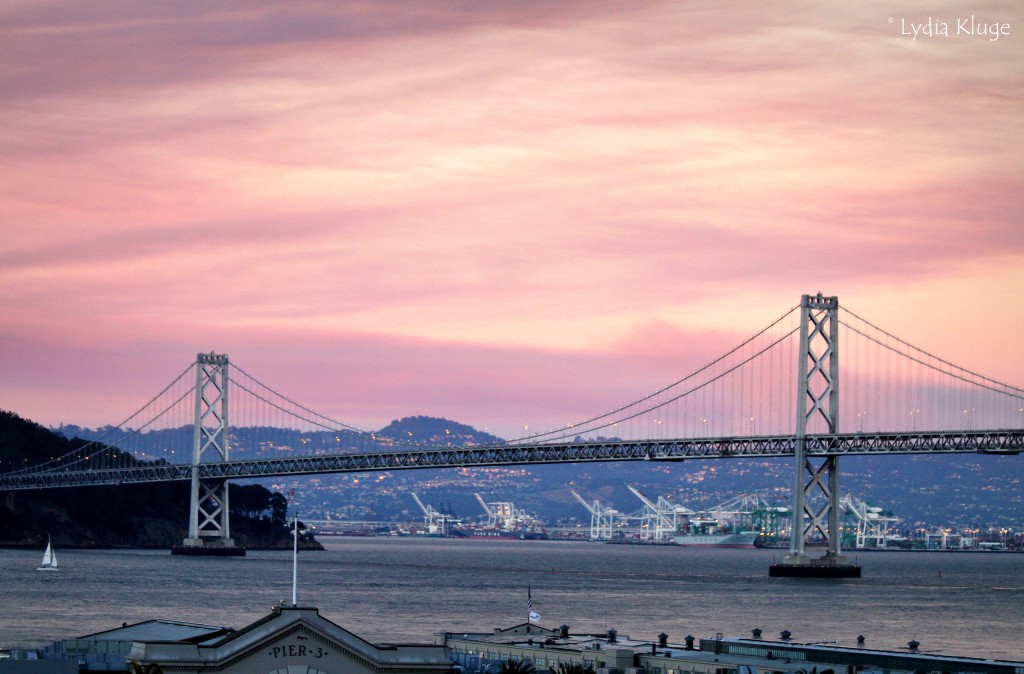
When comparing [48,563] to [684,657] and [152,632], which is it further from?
[684,657]

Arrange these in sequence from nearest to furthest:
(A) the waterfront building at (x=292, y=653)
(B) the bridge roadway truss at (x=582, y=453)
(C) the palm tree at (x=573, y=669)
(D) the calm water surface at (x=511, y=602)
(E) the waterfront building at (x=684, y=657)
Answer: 1. (A) the waterfront building at (x=292, y=653)
2. (C) the palm tree at (x=573, y=669)
3. (E) the waterfront building at (x=684, y=657)
4. (D) the calm water surface at (x=511, y=602)
5. (B) the bridge roadway truss at (x=582, y=453)

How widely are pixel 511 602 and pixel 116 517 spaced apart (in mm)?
87489

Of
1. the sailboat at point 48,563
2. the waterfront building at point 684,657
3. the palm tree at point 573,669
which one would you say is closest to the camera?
the palm tree at point 573,669

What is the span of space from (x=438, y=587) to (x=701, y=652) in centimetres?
5334

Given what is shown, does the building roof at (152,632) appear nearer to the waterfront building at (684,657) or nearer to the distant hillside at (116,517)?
the waterfront building at (684,657)

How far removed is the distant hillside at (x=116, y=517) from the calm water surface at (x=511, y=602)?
38947mm

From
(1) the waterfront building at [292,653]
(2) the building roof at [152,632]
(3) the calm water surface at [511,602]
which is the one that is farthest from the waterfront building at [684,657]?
(3) the calm water surface at [511,602]

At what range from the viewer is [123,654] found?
37.1 meters

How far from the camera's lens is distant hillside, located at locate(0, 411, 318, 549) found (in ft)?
517

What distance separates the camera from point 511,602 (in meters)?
80.2

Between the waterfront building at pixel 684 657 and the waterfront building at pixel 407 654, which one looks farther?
the waterfront building at pixel 684 657

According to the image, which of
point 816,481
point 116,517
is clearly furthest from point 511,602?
point 116,517

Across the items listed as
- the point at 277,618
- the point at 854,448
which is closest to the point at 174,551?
the point at 854,448

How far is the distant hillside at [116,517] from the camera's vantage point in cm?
15750
